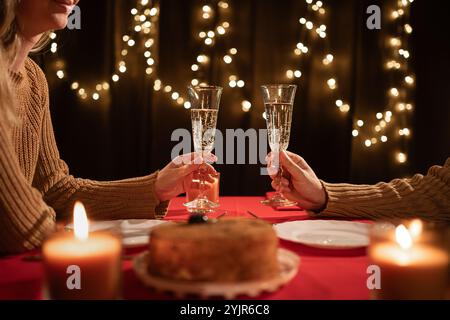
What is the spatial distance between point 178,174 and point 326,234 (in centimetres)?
59

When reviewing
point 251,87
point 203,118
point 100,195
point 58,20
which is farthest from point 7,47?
point 251,87

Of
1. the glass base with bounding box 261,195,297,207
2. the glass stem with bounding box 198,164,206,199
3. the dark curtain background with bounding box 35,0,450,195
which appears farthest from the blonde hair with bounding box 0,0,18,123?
the dark curtain background with bounding box 35,0,450,195

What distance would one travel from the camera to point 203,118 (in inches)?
58.0

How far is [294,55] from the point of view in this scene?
10.1 ft

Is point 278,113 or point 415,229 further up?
point 278,113

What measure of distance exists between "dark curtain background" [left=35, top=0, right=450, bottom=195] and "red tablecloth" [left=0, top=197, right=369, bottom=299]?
86.0 inches

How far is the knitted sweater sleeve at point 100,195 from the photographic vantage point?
1435mm

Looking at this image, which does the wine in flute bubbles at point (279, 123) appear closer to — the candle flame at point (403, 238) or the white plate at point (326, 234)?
the white plate at point (326, 234)

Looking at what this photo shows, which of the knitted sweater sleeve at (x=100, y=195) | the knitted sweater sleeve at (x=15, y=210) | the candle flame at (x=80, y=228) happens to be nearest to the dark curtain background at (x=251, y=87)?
the knitted sweater sleeve at (x=100, y=195)

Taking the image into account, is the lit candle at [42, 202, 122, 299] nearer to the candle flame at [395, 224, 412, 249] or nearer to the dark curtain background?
the candle flame at [395, 224, 412, 249]

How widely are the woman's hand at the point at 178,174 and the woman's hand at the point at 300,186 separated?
25cm

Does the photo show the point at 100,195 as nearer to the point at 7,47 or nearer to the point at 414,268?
the point at 7,47

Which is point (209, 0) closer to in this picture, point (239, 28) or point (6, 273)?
point (239, 28)
